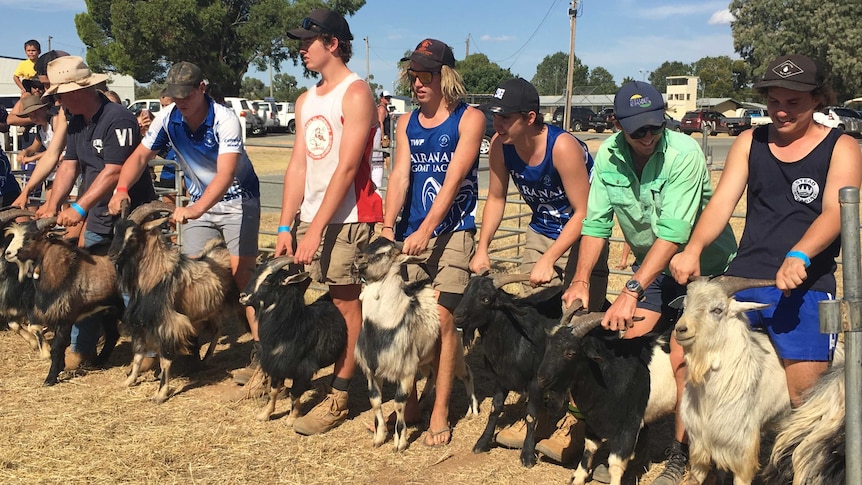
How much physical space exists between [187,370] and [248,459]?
180cm

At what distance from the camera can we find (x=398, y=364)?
452 centimetres

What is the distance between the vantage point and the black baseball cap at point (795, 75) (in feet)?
10.6

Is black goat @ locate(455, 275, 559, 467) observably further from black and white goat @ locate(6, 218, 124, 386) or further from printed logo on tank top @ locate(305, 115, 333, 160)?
black and white goat @ locate(6, 218, 124, 386)

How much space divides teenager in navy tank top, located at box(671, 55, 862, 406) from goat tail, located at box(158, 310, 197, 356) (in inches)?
143

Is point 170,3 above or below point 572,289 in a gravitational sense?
above

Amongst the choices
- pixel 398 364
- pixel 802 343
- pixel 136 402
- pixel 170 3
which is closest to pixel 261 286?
pixel 398 364

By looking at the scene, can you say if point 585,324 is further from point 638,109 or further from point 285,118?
point 285,118

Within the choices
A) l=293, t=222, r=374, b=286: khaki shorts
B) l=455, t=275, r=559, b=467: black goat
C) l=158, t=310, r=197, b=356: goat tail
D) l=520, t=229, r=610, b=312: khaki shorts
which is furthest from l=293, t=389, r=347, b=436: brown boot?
l=520, t=229, r=610, b=312: khaki shorts

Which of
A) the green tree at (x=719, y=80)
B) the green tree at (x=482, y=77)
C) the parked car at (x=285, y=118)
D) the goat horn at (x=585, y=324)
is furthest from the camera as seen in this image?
the green tree at (x=719, y=80)

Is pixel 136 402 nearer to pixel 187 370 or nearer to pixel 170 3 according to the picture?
pixel 187 370

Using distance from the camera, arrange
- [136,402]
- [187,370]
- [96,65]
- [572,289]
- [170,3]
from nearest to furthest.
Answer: [572,289]
[136,402]
[187,370]
[170,3]
[96,65]

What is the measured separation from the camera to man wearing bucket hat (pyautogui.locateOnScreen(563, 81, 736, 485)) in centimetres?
360

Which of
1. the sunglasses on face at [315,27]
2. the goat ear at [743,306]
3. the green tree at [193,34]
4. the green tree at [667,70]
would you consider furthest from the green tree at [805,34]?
the green tree at [667,70]

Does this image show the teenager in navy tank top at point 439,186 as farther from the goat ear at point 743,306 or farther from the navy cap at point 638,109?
the goat ear at point 743,306
